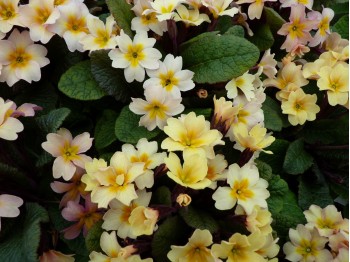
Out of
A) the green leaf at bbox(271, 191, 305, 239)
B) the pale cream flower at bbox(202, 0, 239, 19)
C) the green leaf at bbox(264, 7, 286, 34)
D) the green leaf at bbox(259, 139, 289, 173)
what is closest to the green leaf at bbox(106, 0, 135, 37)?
the pale cream flower at bbox(202, 0, 239, 19)

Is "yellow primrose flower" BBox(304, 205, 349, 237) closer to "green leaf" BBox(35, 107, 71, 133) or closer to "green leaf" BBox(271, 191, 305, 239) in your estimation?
"green leaf" BBox(271, 191, 305, 239)

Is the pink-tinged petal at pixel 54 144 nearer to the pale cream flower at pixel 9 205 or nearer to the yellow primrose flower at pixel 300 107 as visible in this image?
the pale cream flower at pixel 9 205

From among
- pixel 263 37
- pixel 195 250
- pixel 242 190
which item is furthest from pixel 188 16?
pixel 195 250

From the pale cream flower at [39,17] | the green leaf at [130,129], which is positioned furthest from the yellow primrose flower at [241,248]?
the pale cream flower at [39,17]

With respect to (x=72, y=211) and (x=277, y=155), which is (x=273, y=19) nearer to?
(x=277, y=155)

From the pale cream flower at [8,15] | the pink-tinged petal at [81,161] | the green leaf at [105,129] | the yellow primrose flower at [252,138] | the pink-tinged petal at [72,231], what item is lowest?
the pink-tinged petal at [72,231]

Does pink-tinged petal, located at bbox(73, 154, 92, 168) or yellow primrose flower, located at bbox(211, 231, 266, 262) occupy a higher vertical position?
pink-tinged petal, located at bbox(73, 154, 92, 168)
